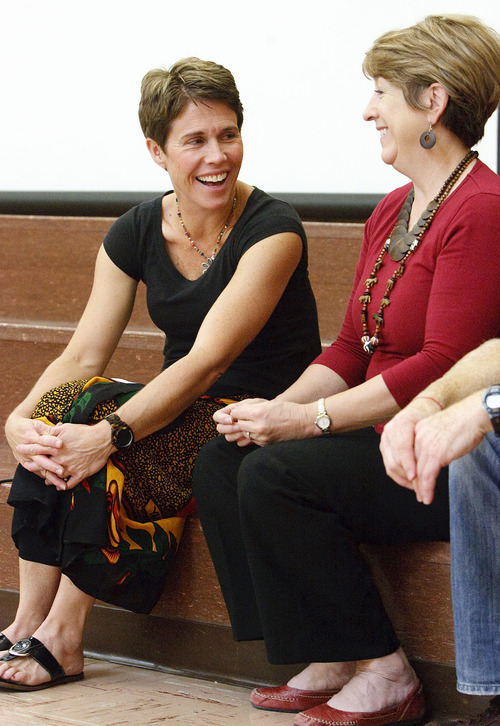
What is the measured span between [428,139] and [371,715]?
916 millimetres

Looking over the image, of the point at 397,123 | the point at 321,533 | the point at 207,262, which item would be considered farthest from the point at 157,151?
the point at 321,533

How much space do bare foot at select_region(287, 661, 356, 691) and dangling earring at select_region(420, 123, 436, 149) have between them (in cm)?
87

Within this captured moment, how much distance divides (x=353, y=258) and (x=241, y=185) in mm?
554

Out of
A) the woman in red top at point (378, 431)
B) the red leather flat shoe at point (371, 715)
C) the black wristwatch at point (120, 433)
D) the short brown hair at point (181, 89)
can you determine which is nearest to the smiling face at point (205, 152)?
the short brown hair at point (181, 89)

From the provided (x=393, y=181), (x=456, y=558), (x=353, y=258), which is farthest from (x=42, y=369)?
(x=456, y=558)

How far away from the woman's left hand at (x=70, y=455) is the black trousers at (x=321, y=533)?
0.32 meters

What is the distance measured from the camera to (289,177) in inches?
111

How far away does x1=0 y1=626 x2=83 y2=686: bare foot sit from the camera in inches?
69.0

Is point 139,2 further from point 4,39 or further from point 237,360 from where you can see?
point 237,360

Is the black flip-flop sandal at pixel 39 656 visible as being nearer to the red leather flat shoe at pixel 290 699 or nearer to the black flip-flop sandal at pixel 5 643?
the black flip-flop sandal at pixel 5 643

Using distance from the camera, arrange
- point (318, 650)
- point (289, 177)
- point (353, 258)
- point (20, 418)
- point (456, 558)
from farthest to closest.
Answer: point (289, 177), point (353, 258), point (20, 418), point (318, 650), point (456, 558)

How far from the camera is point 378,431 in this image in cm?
168

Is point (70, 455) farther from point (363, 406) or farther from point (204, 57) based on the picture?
point (204, 57)

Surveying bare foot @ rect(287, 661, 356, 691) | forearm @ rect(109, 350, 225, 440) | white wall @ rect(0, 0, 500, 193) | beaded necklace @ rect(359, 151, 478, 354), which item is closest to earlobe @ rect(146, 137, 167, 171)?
forearm @ rect(109, 350, 225, 440)
